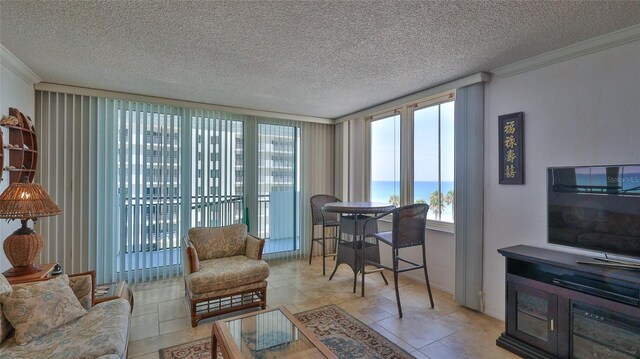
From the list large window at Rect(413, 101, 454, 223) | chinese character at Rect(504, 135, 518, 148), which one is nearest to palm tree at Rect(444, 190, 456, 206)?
large window at Rect(413, 101, 454, 223)

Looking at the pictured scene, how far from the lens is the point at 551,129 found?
2.54 meters

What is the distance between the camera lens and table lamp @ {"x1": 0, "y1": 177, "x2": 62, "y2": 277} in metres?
2.14

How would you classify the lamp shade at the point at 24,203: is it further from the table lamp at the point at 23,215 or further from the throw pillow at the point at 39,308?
the throw pillow at the point at 39,308

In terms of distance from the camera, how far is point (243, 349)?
70.0 inches

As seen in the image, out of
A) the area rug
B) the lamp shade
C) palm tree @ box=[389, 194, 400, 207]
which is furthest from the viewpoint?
palm tree @ box=[389, 194, 400, 207]

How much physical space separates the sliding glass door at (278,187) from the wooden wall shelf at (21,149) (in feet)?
8.32

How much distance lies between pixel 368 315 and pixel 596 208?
201 centimetres

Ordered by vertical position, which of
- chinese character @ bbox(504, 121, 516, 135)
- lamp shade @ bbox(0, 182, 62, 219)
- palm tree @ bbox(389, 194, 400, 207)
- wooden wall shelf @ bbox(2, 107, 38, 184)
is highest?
chinese character @ bbox(504, 121, 516, 135)

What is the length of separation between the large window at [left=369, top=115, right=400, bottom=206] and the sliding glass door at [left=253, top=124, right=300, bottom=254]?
126cm

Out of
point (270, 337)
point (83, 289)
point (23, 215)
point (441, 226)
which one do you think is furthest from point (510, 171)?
point (23, 215)

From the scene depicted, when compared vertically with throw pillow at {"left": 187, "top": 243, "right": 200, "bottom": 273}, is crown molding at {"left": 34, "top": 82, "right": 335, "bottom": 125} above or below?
above

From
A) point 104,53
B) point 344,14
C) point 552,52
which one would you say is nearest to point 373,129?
point 552,52

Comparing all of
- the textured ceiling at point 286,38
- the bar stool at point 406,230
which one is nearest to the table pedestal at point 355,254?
the bar stool at point 406,230

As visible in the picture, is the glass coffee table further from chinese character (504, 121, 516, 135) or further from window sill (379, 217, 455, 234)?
chinese character (504, 121, 516, 135)
